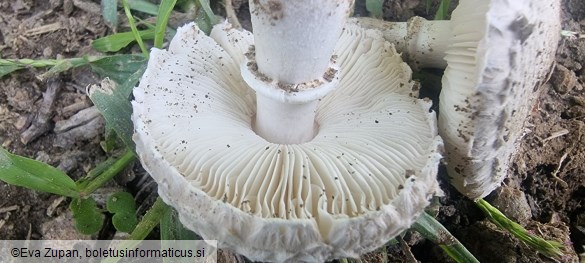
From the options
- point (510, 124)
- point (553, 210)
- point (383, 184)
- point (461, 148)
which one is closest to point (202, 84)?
point (383, 184)

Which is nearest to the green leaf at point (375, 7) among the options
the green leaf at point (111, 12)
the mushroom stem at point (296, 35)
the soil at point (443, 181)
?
the soil at point (443, 181)

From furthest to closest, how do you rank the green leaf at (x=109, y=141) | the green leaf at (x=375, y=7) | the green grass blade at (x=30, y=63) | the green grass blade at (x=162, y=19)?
the green leaf at (x=375, y=7) < the green grass blade at (x=30, y=63) < the green grass blade at (x=162, y=19) < the green leaf at (x=109, y=141)

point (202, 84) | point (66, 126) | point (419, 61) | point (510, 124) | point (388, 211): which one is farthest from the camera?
point (66, 126)

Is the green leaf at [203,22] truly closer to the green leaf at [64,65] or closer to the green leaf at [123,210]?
the green leaf at [64,65]

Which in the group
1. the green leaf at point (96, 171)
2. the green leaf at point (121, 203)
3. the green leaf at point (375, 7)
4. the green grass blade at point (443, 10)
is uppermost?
the green grass blade at point (443, 10)

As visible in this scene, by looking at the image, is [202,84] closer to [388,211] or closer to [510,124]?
[388,211]

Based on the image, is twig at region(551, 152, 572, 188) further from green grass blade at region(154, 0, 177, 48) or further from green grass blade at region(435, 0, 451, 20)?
green grass blade at region(154, 0, 177, 48)
